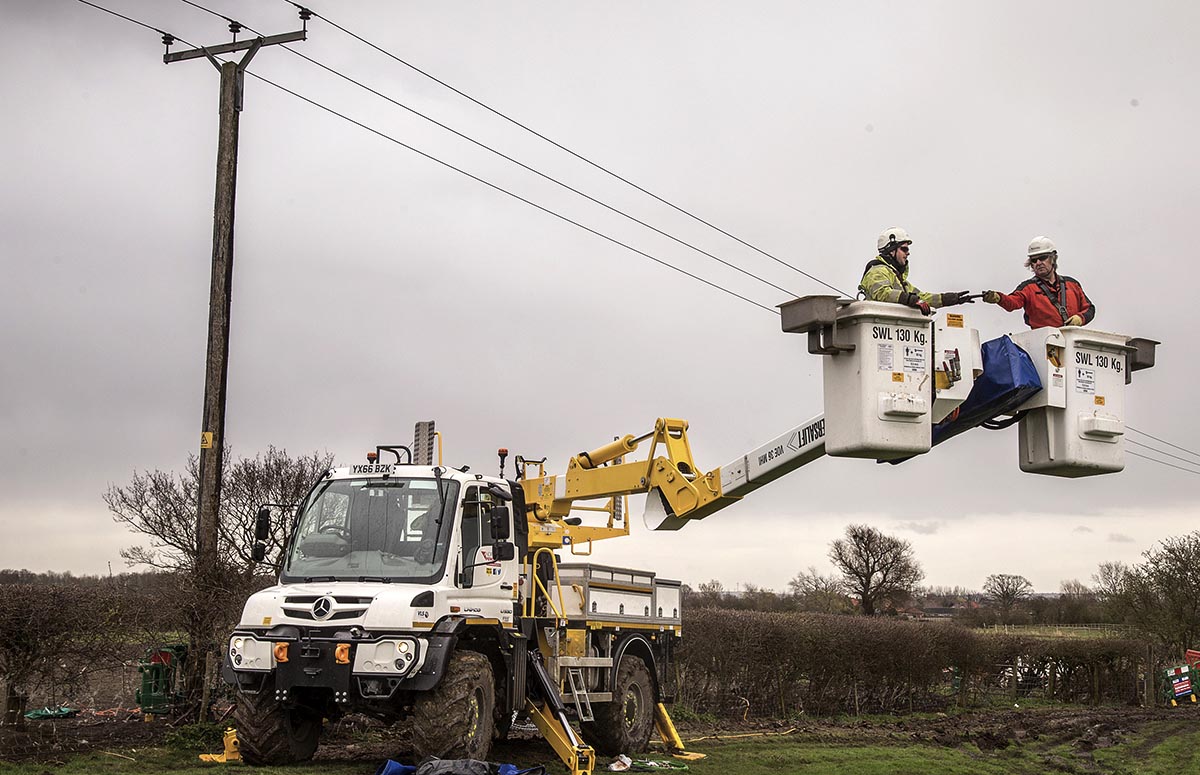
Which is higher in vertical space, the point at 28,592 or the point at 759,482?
the point at 759,482

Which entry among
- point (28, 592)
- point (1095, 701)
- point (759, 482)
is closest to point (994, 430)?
point (759, 482)

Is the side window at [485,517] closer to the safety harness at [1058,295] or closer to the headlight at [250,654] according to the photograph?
the headlight at [250,654]

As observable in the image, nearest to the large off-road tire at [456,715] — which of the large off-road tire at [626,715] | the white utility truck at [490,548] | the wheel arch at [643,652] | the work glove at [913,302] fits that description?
the white utility truck at [490,548]

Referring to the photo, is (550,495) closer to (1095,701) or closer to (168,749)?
(168,749)

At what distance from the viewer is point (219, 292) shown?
1584cm

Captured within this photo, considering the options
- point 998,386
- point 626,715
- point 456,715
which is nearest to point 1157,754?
point 626,715

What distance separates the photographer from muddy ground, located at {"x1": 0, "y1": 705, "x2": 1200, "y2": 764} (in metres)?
13.1

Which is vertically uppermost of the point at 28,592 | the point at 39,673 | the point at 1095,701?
the point at 28,592

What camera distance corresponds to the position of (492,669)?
41.1ft

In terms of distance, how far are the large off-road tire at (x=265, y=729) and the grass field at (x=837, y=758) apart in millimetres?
203

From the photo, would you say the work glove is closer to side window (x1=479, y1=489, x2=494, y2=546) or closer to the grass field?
side window (x1=479, y1=489, x2=494, y2=546)

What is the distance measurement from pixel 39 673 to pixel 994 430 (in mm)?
9902

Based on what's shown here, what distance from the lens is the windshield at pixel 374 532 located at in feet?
39.4

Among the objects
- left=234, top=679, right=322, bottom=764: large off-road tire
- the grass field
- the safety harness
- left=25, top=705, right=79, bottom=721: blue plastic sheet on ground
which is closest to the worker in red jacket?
the safety harness
